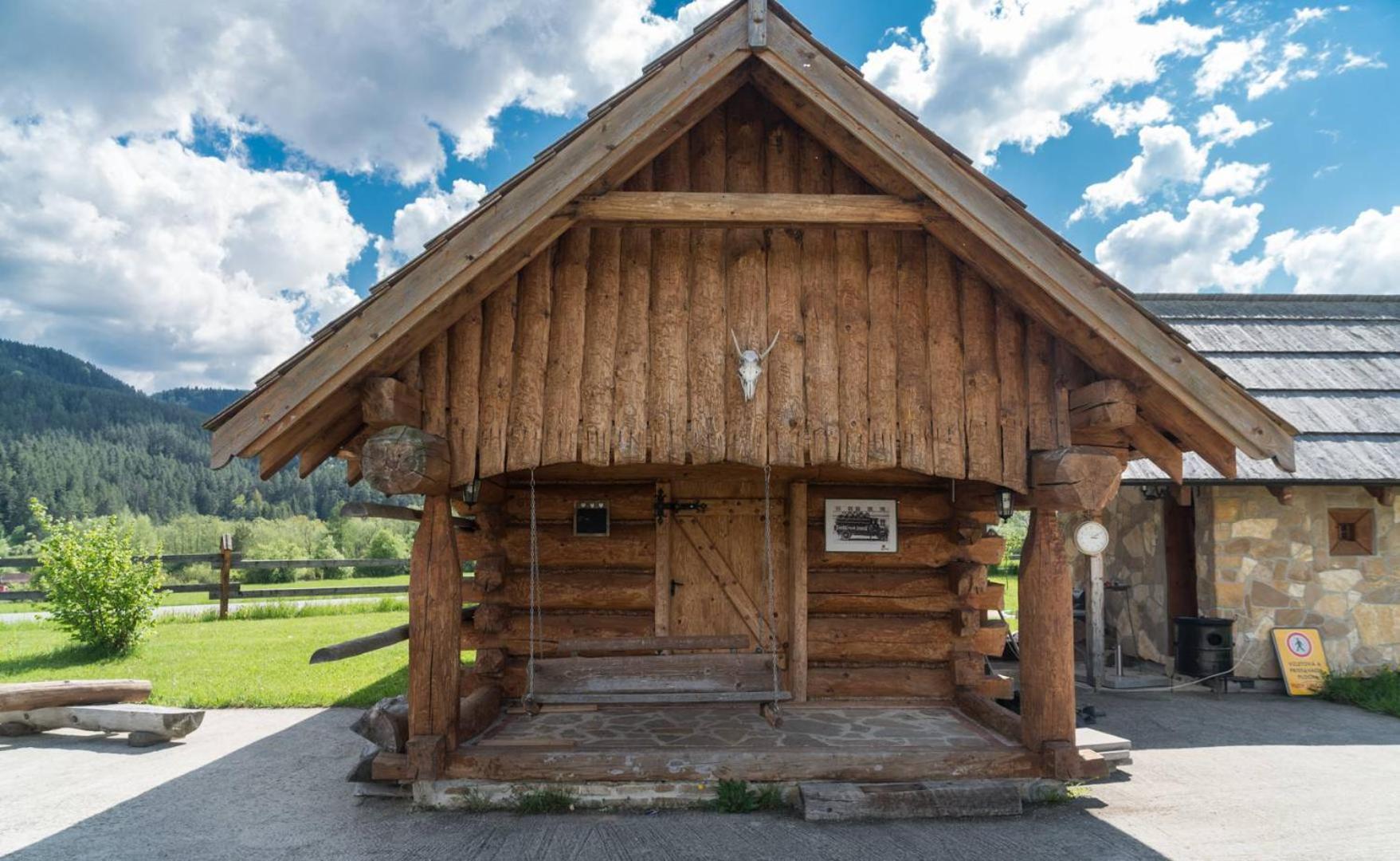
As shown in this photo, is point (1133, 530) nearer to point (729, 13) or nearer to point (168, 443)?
point (729, 13)

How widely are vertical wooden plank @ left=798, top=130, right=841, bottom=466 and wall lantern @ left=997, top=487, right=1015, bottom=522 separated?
86.6 inches

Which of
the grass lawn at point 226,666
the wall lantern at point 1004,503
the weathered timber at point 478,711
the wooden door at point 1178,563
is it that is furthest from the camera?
the wooden door at point 1178,563

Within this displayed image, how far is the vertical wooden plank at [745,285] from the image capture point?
239 inches

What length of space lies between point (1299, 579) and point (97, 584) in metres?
18.6

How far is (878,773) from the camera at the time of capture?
6066mm

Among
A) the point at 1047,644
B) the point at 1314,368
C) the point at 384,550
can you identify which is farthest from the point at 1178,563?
the point at 384,550

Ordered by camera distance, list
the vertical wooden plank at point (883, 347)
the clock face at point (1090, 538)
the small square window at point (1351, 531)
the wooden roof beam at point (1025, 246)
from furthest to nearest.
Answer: the small square window at point (1351, 531) → the clock face at point (1090, 538) → the vertical wooden plank at point (883, 347) → the wooden roof beam at point (1025, 246)

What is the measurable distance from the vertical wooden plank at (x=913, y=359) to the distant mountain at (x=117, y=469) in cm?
6681

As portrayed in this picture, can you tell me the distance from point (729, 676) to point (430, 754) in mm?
Result: 2415

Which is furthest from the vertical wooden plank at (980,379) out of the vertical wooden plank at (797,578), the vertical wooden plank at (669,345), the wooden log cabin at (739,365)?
the vertical wooden plank at (797,578)

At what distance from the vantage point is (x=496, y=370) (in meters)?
6.09

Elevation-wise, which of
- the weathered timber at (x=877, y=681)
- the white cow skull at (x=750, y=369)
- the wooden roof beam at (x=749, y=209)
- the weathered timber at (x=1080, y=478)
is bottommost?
the weathered timber at (x=877, y=681)

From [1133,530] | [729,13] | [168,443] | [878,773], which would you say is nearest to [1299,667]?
[1133,530]

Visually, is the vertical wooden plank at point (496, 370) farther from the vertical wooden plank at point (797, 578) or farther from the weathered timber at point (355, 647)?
the vertical wooden plank at point (797, 578)
